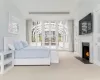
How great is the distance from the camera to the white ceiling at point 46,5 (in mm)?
6777

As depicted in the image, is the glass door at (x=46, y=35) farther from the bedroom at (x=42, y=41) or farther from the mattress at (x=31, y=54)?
the mattress at (x=31, y=54)

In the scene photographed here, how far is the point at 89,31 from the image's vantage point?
5496mm

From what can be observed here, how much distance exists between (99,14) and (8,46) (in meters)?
3.48

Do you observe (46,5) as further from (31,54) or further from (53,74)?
(53,74)

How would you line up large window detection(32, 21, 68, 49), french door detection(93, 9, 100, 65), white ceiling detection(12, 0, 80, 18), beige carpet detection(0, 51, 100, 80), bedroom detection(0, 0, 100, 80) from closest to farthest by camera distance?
1. beige carpet detection(0, 51, 100, 80)
2. bedroom detection(0, 0, 100, 80)
3. french door detection(93, 9, 100, 65)
4. white ceiling detection(12, 0, 80, 18)
5. large window detection(32, 21, 68, 49)

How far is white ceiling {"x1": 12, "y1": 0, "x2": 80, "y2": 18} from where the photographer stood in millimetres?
6777

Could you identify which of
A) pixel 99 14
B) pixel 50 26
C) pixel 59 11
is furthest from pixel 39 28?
pixel 99 14

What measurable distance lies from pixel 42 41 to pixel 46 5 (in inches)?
169

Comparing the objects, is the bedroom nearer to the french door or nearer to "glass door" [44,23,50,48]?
"glass door" [44,23,50,48]

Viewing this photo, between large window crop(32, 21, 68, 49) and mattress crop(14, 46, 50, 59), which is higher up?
large window crop(32, 21, 68, 49)

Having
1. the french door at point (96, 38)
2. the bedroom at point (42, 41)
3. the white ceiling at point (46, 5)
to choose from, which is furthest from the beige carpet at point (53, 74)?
the white ceiling at point (46, 5)

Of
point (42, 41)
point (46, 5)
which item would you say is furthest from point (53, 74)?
point (42, 41)

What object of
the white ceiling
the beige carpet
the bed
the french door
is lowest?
the beige carpet

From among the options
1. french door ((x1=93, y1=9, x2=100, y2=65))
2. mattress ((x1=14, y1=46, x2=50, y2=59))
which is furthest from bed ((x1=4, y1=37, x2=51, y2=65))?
french door ((x1=93, y1=9, x2=100, y2=65))
